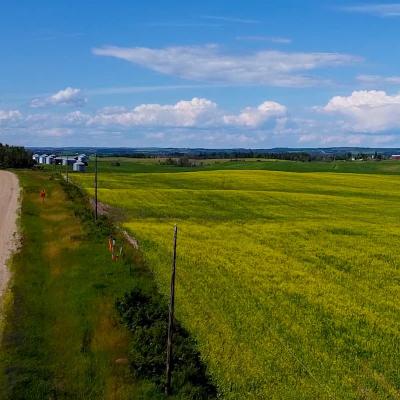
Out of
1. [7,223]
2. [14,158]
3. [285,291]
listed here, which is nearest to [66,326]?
[285,291]

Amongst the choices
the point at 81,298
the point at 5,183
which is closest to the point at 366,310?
the point at 81,298

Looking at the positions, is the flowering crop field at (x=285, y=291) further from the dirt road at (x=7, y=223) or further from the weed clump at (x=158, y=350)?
the dirt road at (x=7, y=223)

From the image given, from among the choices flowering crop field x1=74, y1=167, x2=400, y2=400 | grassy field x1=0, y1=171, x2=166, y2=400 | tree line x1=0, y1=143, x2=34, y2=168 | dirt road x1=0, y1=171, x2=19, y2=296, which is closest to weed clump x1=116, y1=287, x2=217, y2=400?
grassy field x1=0, y1=171, x2=166, y2=400

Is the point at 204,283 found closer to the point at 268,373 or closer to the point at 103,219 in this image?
the point at 268,373

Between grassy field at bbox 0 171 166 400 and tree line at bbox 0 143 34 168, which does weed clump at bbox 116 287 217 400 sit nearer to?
grassy field at bbox 0 171 166 400

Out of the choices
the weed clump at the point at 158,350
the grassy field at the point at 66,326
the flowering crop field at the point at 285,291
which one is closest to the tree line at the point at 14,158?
the flowering crop field at the point at 285,291

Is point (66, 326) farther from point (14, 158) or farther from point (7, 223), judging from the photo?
point (14, 158)
